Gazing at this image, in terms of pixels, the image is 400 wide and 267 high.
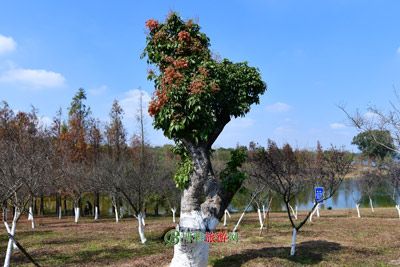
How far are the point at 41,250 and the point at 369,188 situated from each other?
1454 inches

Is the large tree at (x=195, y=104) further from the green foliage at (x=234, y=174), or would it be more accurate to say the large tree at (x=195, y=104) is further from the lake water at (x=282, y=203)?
the lake water at (x=282, y=203)

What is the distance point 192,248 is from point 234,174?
2.66 metres

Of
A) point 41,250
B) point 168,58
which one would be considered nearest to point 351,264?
point 168,58

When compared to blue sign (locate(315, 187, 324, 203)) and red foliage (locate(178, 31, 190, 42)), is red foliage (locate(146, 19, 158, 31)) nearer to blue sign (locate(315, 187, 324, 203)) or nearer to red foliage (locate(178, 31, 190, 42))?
red foliage (locate(178, 31, 190, 42))

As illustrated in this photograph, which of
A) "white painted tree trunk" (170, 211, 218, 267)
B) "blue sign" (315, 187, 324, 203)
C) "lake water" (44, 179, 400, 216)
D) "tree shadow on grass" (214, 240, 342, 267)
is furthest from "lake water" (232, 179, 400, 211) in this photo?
"white painted tree trunk" (170, 211, 218, 267)

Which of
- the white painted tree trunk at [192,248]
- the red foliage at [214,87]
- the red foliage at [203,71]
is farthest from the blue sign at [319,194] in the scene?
the red foliage at [203,71]

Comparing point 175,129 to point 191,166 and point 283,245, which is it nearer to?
point 191,166

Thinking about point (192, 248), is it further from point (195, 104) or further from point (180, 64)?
point (180, 64)

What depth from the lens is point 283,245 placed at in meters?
18.0

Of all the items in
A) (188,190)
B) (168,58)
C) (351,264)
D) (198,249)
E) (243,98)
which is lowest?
(351,264)

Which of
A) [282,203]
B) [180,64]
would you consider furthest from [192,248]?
[282,203]

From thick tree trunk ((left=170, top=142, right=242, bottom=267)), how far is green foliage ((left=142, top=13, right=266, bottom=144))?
771mm

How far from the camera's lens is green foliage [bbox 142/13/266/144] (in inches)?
489

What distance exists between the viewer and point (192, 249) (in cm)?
1260
